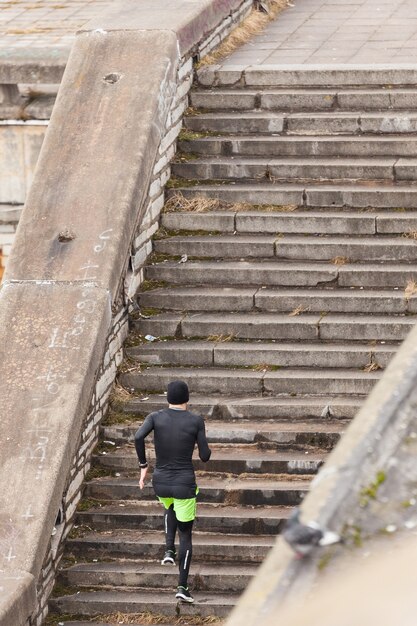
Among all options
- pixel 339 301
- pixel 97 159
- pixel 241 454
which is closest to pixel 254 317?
pixel 339 301

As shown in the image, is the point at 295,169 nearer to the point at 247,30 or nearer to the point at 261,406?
the point at 261,406

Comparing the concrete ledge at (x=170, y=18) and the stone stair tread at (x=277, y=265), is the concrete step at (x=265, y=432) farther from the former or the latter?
the concrete ledge at (x=170, y=18)

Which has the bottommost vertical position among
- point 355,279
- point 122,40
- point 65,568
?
point 65,568

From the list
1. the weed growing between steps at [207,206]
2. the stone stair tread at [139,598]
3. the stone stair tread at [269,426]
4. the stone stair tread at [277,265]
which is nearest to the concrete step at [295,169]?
the weed growing between steps at [207,206]

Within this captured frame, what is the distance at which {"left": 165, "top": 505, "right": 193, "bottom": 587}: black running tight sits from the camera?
9875mm

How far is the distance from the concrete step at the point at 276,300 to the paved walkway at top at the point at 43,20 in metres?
2.51

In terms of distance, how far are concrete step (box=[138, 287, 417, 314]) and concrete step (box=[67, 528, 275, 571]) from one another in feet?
5.10

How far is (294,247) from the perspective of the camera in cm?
1212

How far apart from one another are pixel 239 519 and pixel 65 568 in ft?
3.81

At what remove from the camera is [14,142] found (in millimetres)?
13070

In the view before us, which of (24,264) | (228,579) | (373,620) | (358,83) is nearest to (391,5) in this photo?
(358,83)

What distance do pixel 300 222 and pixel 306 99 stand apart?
1422 mm

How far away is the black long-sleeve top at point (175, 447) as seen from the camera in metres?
9.79

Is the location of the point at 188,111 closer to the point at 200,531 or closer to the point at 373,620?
the point at 200,531
